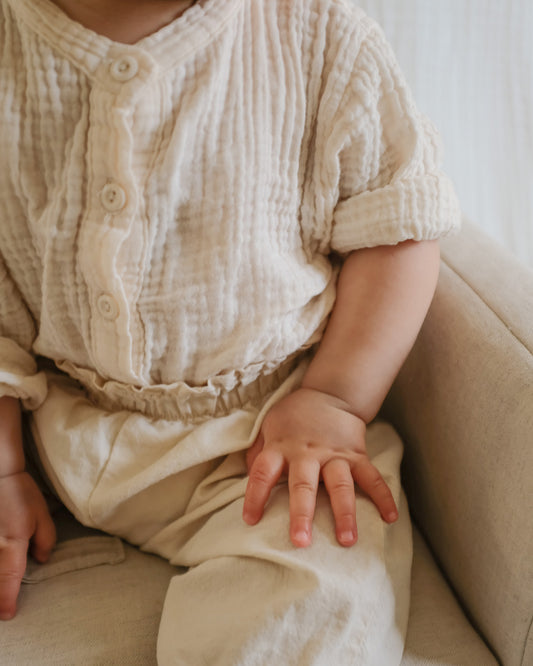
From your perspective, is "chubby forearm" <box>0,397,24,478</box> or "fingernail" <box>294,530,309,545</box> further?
"chubby forearm" <box>0,397,24,478</box>

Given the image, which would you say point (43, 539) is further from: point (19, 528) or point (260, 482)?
point (260, 482)

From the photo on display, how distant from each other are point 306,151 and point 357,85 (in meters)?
0.07

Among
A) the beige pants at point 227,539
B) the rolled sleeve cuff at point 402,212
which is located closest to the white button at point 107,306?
the beige pants at point 227,539

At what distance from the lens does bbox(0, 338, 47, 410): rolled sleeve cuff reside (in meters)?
0.63

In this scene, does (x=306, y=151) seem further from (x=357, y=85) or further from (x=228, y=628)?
(x=228, y=628)

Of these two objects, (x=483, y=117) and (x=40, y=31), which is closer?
(x=40, y=31)

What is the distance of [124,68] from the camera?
54cm

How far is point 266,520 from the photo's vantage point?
55cm

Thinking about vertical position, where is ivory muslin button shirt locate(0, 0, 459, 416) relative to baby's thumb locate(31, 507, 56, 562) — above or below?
above

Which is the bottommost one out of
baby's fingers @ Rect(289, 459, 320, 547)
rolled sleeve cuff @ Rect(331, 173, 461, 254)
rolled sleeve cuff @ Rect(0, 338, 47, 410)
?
rolled sleeve cuff @ Rect(0, 338, 47, 410)

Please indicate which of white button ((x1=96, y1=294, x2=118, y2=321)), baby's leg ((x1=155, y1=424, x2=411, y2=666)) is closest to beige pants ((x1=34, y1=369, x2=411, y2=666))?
baby's leg ((x1=155, y1=424, x2=411, y2=666))

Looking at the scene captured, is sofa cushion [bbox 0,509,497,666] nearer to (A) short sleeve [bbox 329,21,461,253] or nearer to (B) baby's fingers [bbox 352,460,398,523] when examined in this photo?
(B) baby's fingers [bbox 352,460,398,523]

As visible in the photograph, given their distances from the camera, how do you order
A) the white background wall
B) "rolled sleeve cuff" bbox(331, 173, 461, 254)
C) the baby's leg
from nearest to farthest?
1. the baby's leg
2. "rolled sleeve cuff" bbox(331, 173, 461, 254)
3. the white background wall

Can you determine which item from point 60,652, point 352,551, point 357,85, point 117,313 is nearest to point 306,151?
point 357,85
